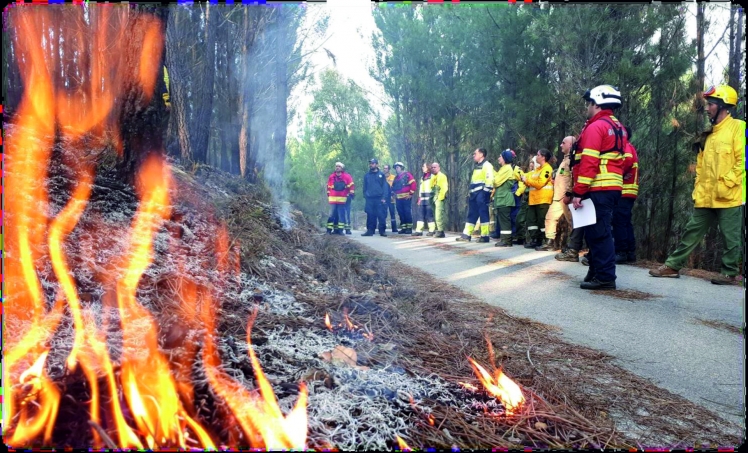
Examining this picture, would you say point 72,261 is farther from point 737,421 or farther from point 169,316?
point 737,421

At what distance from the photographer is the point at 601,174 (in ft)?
17.0

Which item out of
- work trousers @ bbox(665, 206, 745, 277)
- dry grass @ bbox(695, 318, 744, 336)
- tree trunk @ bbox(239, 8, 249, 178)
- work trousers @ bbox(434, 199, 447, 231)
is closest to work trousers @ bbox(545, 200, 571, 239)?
work trousers @ bbox(665, 206, 745, 277)

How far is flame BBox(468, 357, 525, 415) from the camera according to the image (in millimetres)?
2028

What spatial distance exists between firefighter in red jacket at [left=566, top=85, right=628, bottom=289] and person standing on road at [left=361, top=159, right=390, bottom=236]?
958cm

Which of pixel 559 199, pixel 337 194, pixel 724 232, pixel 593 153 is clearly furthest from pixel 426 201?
pixel 593 153

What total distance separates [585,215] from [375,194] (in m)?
9.92

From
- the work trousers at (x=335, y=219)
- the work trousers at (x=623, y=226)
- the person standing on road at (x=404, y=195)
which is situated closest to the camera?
the work trousers at (x=623, y=226)

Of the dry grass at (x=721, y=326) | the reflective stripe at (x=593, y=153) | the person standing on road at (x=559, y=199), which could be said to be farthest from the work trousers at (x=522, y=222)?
the dry grass at (x=721, y=326)

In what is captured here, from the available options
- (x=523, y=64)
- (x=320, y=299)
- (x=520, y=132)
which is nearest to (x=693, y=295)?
(x=320, y=299)

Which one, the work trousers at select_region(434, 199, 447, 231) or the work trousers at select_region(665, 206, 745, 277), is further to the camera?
the work trousers at select_region(434, 199, 447, 231)

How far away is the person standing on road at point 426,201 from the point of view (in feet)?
48.3

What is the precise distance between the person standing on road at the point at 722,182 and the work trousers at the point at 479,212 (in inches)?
229

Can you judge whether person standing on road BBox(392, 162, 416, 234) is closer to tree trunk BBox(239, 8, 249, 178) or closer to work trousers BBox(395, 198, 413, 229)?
work trousers BBox(395, 198, 413, 229)

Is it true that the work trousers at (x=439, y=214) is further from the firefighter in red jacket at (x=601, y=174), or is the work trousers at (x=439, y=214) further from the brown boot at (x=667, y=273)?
the firefighter in red jacket at (x=601, y=174)
